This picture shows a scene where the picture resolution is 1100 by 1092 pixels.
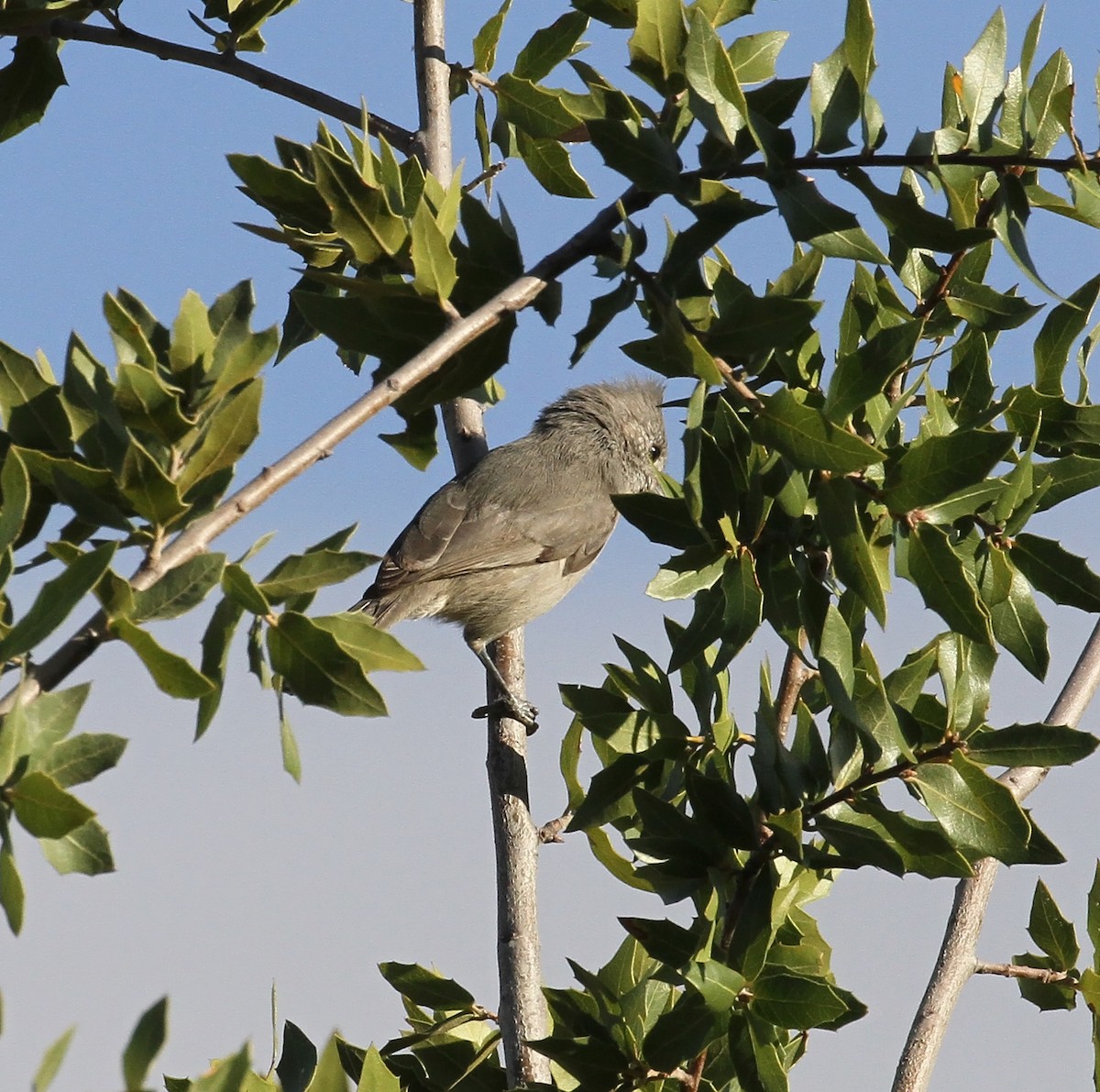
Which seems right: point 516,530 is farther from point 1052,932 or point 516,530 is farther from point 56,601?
point 56,601

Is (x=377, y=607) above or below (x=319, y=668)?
above

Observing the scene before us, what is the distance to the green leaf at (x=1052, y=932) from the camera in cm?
315

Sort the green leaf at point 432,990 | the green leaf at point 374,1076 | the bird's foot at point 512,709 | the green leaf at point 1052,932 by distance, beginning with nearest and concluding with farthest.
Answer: the green leaf at point 374,1076 < the green leaf at point 1052,932 < the green leaf at point 432,990 < the bird's foot at point 512,709

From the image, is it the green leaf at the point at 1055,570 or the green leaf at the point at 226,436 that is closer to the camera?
the green leaf at the point at 226,436

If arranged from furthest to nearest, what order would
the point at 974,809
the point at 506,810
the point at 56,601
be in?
the point at 506,810 < the point at 974,809 < the point at 56,601

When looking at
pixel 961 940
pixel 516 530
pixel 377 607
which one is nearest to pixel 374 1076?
pixel 961 940

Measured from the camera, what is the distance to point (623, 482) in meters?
7.87

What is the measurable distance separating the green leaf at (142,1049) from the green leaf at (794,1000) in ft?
4.20

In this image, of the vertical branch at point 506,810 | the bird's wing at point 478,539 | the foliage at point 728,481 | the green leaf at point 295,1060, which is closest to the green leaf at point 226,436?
the foliage at point 728,481

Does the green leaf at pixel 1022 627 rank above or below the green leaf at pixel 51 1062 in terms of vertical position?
above

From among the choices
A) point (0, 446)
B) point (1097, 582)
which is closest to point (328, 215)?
point (0, 446)

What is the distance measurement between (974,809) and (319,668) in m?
1.19

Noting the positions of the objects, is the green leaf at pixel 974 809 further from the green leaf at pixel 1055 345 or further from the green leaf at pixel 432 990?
the green leaf at pixel 432 990

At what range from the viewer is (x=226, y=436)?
1.85 m
